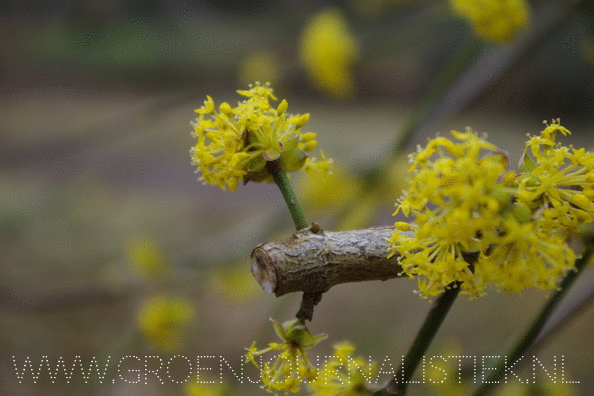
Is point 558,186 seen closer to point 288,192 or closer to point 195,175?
point 288,192

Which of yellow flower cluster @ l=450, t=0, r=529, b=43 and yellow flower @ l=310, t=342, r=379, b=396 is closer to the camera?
yellow flower @ l=310, t=342, r=379, b=396

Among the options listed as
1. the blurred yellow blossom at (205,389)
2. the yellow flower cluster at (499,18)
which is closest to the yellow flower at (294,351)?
the blurred yellow blossom at (205,389)

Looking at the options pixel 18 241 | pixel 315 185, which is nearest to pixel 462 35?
pixel 315 185

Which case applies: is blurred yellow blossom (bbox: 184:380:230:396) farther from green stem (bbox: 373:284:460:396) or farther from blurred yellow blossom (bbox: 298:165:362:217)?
blurred yellow blossom (bbox: 298:165:362:217)

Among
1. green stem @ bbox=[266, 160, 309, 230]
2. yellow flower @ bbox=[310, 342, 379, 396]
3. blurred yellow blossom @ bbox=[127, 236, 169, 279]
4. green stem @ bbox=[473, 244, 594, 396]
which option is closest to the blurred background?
blurred yellow blossom @ bbox=[127, 236, 169, 279]

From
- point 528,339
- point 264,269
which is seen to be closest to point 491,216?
point 264,269
